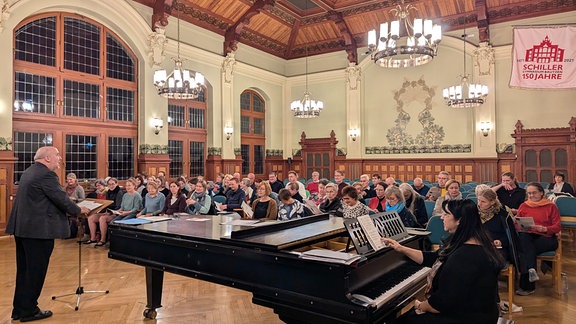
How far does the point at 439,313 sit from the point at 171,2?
1061 cm

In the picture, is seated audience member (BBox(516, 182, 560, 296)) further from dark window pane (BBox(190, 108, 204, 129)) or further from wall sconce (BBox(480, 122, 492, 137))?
dark window pane (BBox(190, 108, 204, 129))

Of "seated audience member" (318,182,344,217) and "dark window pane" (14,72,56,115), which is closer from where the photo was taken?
"seated audience member" (318,182,344,217)

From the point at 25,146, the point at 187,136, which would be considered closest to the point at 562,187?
the point at 187,136

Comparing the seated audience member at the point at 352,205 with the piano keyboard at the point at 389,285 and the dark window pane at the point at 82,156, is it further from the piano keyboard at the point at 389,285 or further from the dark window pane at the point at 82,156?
the dark window pane at the point at 82,156

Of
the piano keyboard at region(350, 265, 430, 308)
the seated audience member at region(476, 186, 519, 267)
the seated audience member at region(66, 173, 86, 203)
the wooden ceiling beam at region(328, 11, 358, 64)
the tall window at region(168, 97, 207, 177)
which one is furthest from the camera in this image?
the wooden ceiling beam at region(328, 11, 358, 64)

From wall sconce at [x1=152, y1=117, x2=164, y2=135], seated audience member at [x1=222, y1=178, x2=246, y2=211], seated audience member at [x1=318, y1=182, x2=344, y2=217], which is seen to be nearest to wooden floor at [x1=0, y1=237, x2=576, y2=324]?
seated audience member at [x1=318, y1=182, x2=344, y2=217]

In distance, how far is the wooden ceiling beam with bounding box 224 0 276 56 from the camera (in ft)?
39.5

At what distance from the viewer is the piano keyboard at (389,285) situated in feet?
6.83

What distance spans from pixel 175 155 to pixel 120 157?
6.16 ft

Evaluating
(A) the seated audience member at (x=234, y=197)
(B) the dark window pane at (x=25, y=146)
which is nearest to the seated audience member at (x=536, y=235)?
(A) the seated audience member at (x=234, y=197)

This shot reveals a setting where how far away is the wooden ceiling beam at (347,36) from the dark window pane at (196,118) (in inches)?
214

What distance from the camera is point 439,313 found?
221 centimetres

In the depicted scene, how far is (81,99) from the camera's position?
9602 millimetres

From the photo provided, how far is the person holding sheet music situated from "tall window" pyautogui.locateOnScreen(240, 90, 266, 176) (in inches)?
288
